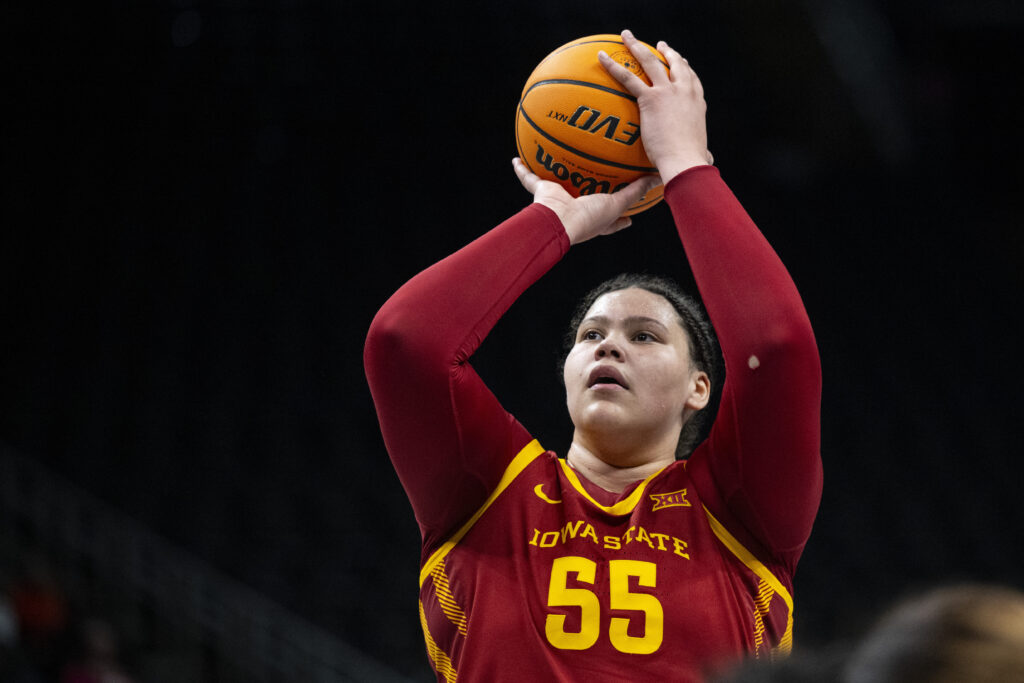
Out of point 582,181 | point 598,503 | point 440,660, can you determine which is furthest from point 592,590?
point 582,181

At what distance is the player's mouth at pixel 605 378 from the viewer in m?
2.24

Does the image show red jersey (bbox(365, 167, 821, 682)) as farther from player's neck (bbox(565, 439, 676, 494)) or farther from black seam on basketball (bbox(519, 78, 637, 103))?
black seam on basketball (bbox(519, 78, 637, 103))

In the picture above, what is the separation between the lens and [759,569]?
2004 millimetres

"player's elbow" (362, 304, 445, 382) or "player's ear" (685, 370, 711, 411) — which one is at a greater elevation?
"player's ear" (685, 370, 711, 411)

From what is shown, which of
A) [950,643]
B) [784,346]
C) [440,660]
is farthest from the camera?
[440,660]

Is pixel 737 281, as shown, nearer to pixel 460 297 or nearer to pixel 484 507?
pixel 460 297

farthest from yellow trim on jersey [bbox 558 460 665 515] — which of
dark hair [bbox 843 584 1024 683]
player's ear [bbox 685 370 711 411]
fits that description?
dark hair [bbox 843 584 1024 683]

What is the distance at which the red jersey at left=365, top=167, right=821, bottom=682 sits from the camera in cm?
187

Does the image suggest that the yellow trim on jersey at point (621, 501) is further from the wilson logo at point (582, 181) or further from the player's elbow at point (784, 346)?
the wilson logo at point (582, 181)

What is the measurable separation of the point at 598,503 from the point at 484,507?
0.23 metres

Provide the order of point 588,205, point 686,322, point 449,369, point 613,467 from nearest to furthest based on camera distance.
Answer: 1. point 449,369
2. point 588,205
3. point 613,467
4. point 686,322

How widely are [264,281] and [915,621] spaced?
421 inches

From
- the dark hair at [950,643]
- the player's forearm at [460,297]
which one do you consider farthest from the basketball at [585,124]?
the dark hair at [950,643]

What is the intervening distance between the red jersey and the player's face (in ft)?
0.56
